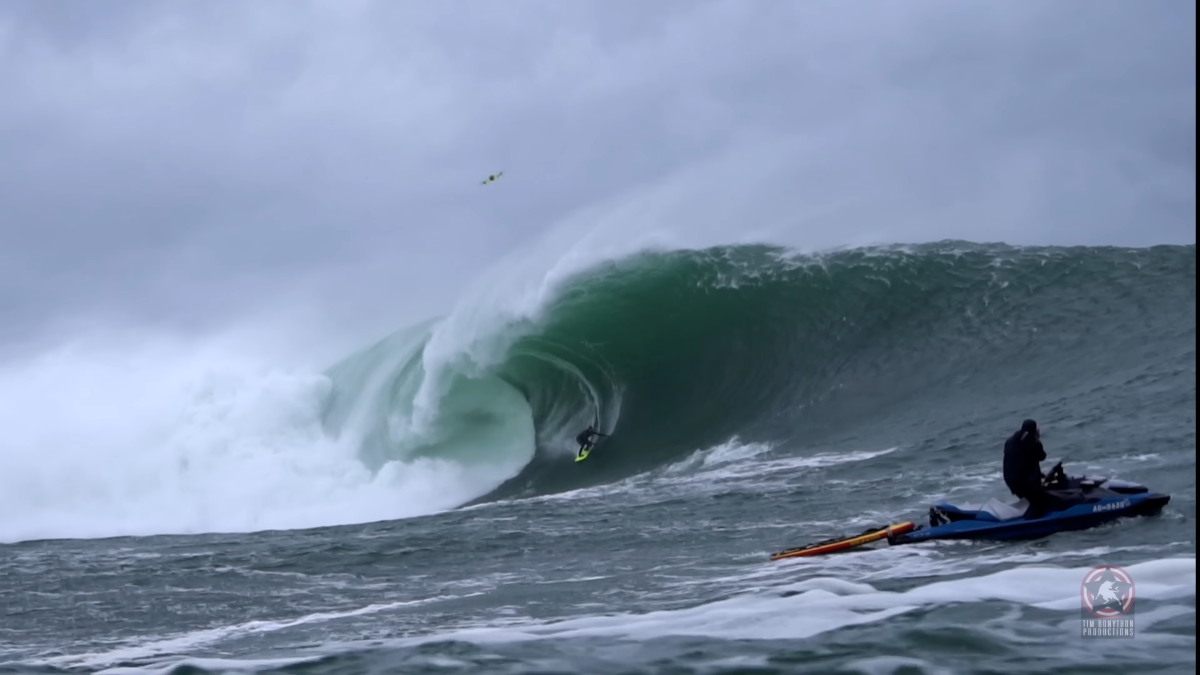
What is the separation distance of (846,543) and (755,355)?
9507 mm

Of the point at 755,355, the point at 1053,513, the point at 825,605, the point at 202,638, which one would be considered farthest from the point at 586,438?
the point at 825,605

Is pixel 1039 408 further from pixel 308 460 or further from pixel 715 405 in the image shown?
pixel 308 460

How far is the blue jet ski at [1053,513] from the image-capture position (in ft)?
31.7

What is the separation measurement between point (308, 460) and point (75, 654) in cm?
1154

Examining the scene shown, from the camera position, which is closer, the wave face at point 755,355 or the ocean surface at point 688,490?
the ocean surface at point 688,490

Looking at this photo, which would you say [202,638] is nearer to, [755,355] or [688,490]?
[688,490]

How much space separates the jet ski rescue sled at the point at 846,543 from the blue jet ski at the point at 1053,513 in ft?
0.17

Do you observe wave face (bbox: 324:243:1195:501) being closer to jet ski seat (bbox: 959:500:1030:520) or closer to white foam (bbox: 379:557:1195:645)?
jet ski seat (bbox: 959:500:1030:520)

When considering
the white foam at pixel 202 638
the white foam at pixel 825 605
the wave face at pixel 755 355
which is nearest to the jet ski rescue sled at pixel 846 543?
the white foam at pixel 825 605

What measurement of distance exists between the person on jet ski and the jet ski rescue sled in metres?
0.90

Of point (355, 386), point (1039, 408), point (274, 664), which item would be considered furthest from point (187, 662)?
point (355, 386)

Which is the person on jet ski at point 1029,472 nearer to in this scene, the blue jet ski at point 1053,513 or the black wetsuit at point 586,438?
the blue jet ski at point 1053,513

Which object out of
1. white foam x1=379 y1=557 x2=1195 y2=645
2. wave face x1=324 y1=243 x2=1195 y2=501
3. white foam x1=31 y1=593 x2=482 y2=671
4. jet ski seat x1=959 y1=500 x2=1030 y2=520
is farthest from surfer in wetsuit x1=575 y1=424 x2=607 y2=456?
white foam x1=379 y1=557 x2=1195 y2=645

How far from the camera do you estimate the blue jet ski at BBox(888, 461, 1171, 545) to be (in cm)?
966
